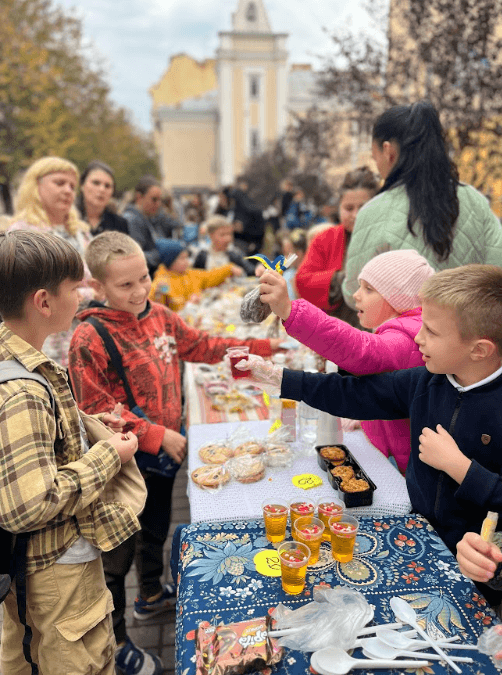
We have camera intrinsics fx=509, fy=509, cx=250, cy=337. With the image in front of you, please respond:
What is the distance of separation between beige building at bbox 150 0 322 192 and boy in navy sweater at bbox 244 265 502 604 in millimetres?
42199

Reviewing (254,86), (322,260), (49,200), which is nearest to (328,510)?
(322,260)

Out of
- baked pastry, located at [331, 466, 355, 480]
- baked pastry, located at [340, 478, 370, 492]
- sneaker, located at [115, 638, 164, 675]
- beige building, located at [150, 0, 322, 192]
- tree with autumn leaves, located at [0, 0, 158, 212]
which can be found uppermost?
beige building, located at [150, 0, 322, 192]

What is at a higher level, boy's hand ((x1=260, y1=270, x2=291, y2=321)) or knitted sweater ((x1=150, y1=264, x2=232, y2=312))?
boy's hand ((x1=260, y1=270, x2=291, y2=321))

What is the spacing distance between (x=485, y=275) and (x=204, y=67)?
6966 centimetres

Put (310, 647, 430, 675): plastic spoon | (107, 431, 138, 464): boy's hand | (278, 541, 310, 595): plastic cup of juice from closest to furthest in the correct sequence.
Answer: (310, 647, 430, 675): plastic spoon < (278, 541, 310, 595): plastic cup of juice < (107, 431, 138, 464): boy's hand

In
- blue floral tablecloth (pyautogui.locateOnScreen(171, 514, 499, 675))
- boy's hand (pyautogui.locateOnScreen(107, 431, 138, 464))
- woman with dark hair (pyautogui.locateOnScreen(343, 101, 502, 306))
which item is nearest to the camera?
blue floral tablecloth (pyautogui.locateOnScreen(171, 514, 499, 675))

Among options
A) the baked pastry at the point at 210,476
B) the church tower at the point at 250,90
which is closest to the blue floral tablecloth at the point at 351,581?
the baked pastry at the point at 210,476

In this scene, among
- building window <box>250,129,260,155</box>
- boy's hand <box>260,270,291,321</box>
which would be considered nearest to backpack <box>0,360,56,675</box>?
boy's hand <box>260,270,291,321</box>

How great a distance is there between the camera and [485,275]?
1.62m

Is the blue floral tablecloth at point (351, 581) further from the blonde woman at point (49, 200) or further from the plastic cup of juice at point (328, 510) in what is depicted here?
the blonde woman at point (49, 200)

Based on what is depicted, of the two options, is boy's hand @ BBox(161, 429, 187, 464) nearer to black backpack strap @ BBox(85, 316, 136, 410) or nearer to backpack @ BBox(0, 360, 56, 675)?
black backpack strap @ BBox(85, 316, 136, 410)

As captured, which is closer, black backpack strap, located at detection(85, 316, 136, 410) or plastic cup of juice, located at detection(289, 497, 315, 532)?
plastic cup of juice, located at detection(289, 497, 315, 532)

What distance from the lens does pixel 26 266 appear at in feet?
→ 5.12

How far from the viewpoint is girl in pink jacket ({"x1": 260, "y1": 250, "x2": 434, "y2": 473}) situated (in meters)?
1.94
